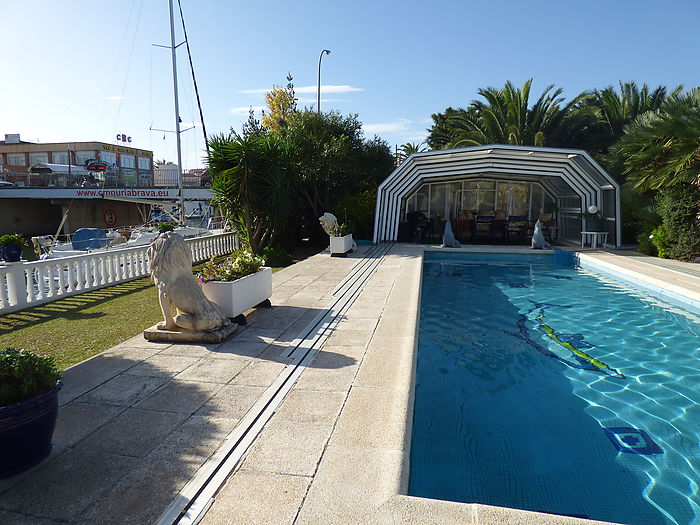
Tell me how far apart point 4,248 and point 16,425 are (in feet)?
21.8

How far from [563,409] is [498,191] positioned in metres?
14.8

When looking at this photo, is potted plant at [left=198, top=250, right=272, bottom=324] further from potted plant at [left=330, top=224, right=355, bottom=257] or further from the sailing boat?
the sailing boat

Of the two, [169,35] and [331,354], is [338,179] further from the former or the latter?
[331,354]

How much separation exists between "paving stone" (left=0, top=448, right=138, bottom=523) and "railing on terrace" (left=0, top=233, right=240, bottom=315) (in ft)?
18.2

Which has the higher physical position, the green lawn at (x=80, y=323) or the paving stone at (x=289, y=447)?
the green lawn at (x=80, y=323)

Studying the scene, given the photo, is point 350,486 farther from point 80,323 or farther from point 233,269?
point 80,323

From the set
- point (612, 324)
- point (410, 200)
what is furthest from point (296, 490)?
point (410, 200)

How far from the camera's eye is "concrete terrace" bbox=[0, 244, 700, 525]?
2.30 meters

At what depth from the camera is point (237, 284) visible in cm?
579

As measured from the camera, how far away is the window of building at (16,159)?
163ft

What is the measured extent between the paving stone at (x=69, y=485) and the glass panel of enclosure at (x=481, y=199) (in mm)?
16668

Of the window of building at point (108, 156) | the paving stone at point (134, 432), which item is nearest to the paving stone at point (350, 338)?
the paving stone at point (134, 432)

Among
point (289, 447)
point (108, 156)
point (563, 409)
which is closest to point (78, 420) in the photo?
point (289, 447)

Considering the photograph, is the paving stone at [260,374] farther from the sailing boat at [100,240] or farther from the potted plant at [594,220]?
the potted plant at [594,220]
